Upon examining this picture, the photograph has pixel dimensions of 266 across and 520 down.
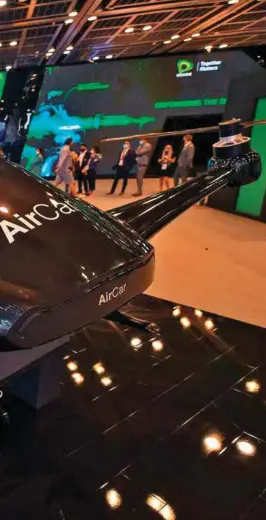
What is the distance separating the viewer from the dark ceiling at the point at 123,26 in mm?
9070

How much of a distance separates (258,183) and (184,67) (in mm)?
8843

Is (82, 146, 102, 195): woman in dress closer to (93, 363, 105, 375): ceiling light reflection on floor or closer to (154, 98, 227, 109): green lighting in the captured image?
(154, 98, 227, 109): green lighting

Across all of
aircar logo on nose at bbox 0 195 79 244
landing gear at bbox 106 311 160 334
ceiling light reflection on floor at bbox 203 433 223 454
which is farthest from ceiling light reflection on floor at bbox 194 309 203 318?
aircar logo on nose at bbox 0 195 79 244

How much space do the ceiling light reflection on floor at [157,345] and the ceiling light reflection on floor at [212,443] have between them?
3.74 feet

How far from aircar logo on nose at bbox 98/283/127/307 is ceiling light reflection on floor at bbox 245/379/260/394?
5.71ft

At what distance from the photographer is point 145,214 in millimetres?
2938

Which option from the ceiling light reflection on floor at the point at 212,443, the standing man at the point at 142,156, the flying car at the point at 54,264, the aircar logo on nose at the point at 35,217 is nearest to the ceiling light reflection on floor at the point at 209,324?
the ceiling light reflection on floor at the point at 212,443

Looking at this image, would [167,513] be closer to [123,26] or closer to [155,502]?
[155,502]

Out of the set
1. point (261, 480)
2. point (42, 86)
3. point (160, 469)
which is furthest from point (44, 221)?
point (42, 86)

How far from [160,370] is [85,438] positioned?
0.94 metres

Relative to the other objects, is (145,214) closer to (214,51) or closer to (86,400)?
(86,400)

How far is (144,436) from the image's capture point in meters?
2.83

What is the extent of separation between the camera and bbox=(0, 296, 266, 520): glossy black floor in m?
2.33

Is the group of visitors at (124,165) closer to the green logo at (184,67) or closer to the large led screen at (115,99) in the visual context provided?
the large led screen at (115,99)
